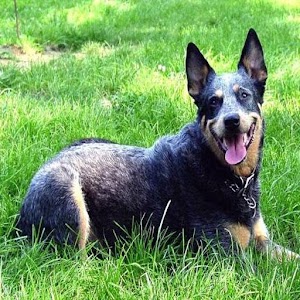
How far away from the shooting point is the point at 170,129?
5.73 meters

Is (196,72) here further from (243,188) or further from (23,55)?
(23,55)

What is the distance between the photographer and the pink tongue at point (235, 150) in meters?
3.78

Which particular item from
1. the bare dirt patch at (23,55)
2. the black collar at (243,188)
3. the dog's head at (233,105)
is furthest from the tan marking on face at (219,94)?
the bare dirt patch at (23,55)

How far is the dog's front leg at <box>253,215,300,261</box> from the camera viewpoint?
3562mm

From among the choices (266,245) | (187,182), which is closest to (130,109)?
(187,182)

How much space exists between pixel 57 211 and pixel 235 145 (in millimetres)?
1231

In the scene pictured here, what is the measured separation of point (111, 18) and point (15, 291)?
8.57 metres

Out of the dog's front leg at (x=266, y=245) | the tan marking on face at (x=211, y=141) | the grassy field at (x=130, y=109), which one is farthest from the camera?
the tan marking on face at (x=211, y=141)

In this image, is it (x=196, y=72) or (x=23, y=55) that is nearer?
(x=196, y=72)

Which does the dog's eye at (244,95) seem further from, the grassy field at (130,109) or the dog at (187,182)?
the grassy field at (130,109)

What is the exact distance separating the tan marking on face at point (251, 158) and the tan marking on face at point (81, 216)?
102cm

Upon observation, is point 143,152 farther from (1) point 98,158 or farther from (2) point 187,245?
(2) point 187,245

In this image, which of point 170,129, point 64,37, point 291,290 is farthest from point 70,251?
point 64,37

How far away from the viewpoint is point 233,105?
3.84 metres
